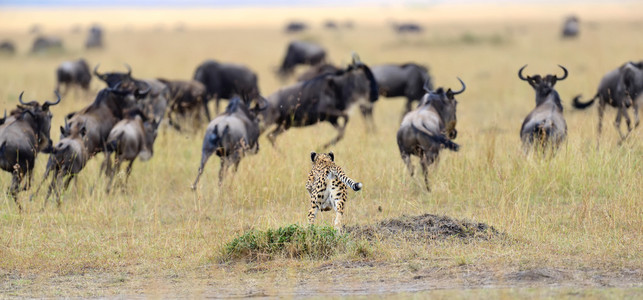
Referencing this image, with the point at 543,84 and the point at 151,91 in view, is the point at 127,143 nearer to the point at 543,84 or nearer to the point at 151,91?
the point at 151,91

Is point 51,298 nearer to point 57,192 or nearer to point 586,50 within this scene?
point 57,192

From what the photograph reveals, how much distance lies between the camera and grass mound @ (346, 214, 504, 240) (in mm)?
7215

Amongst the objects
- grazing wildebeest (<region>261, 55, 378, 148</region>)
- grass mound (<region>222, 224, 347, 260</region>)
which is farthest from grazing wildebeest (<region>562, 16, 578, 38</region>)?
grass mound (<region>222, 224, 347, 260</region>)

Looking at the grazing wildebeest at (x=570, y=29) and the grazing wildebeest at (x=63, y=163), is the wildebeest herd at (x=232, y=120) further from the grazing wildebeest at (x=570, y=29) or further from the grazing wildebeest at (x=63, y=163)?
the grazing wildebeest at (x=570, y=29)

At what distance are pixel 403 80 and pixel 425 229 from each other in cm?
920

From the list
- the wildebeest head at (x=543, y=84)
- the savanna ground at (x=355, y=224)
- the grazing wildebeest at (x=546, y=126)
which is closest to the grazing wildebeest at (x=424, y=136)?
the savanna ground at (x=355, y=224)

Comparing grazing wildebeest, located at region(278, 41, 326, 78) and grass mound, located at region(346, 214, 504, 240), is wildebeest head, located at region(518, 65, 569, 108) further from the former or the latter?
grazing wildebeest, located at region(278, 41, 326, 78)

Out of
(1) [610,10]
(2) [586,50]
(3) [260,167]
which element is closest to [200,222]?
(3) [260,167]

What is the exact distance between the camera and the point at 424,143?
31.1ft

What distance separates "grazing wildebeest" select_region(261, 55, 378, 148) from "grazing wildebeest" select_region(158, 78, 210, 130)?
240 cm

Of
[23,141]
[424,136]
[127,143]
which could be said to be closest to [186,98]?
[127,143]

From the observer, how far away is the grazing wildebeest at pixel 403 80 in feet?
53.1

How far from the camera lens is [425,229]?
7.30m

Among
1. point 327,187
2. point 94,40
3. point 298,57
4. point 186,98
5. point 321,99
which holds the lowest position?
point 327,187
